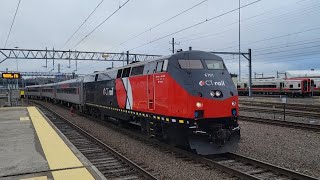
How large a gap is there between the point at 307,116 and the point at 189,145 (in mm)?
14407

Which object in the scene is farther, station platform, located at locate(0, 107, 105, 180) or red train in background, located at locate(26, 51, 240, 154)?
red train in background, located at locate(26, 51, 240, 154)

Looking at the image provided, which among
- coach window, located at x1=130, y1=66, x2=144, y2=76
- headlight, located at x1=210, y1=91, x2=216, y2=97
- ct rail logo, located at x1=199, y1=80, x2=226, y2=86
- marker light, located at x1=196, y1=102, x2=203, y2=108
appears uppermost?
coach window, located at x1=130, y1=66, x2=144, y2=76

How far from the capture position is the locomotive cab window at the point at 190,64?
1092 cm

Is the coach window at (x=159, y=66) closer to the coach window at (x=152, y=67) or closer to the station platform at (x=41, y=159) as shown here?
the coach window at (x=152, y=67)

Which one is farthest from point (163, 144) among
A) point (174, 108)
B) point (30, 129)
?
point (30, 129)

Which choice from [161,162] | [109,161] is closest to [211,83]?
[161,162]

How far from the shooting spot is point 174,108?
10680 mm

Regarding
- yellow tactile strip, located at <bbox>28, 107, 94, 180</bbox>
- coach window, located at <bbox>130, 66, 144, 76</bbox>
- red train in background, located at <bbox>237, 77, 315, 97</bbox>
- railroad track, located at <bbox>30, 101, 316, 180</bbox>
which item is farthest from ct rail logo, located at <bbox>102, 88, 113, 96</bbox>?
red train in background, located at <bbox>237, 77, 315, 97</bbox>

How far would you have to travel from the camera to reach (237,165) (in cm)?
937

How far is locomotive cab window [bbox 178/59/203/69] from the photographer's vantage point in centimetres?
1092

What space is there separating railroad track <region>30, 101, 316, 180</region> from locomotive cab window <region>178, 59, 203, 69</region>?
8.84ft

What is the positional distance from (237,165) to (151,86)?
4.41 metres

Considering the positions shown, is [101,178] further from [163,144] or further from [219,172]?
[163,144]

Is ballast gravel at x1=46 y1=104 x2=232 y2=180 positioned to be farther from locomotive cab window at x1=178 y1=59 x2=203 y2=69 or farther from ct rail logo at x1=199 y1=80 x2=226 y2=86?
locomotive cab window at x1=178 y1=59 x2=203 y2=69
